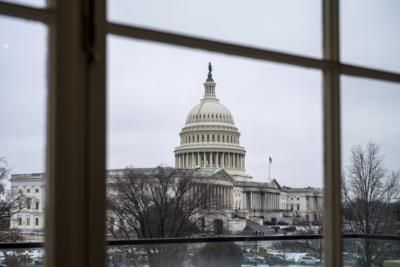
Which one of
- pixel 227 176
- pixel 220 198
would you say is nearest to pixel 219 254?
pixel 220 198

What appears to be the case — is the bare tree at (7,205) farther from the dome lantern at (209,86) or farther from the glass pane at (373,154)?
the glass pane at (373,154)

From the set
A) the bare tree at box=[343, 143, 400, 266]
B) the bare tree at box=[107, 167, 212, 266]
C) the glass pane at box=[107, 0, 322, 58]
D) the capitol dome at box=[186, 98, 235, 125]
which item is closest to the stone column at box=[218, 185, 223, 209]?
the bare tree at box=[107, 167, 212, 266]

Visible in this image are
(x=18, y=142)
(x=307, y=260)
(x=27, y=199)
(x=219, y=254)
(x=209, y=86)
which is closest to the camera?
(x=18, y=142)

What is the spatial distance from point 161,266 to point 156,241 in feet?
1.12

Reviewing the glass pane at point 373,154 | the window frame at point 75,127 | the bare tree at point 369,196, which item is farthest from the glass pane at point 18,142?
the window frame at point 75,127

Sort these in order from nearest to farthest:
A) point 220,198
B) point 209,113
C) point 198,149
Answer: point 220,198
point 209,113
point 198,149

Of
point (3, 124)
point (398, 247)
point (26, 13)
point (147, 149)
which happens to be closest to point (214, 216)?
point (147, 149)

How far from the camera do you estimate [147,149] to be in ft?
25.6

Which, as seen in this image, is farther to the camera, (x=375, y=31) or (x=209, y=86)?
(x=209, y=86)

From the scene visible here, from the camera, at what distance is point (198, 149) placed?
8930 mm

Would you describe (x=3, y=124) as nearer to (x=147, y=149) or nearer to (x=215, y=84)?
(x=147, y=149)

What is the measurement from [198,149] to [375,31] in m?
6.93

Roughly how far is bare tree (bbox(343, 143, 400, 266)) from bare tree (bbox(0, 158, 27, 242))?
13.1 feet

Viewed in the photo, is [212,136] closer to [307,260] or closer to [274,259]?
[274,259]
